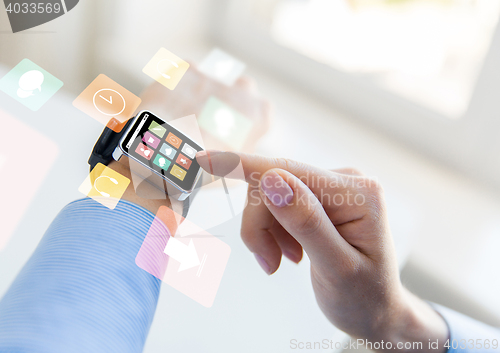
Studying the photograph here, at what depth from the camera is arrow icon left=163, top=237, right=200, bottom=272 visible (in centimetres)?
41

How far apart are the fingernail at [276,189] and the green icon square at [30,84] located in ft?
1.20

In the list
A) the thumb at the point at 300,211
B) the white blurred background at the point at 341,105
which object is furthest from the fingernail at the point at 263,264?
the thumb at the point at 300,211

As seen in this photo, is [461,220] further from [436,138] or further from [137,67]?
[137,67]

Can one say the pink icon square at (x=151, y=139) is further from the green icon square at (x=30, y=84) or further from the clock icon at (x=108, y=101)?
the green icon square at (x=30, y=84)

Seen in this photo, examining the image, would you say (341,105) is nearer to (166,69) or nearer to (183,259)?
(166,69)

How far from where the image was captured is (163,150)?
396mm

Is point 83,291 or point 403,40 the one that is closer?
point 83,291

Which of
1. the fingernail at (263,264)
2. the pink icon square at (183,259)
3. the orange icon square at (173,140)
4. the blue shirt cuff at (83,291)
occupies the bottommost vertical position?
the fingernail at (263,264)

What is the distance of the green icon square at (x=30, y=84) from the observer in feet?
1.56

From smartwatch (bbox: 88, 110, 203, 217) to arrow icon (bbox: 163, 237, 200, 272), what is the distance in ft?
0.19

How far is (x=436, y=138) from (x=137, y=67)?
565 millimetres

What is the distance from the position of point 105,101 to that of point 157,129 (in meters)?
0.14

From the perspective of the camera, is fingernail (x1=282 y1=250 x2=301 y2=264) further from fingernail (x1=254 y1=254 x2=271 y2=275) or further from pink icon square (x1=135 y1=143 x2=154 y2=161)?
pink icon square (x1=135 y1=143 x2=154 y2=161)

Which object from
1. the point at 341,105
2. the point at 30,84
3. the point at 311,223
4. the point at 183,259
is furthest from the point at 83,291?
the point at 341,105
